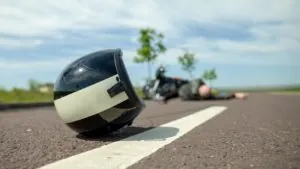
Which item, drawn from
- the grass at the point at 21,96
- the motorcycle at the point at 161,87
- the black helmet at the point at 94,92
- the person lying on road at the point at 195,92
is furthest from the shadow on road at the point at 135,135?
the motorcycle at the point at 161,87

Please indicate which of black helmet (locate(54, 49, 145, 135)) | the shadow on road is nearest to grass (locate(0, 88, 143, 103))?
the shadow on road

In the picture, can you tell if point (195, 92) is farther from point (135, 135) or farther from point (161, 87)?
point (135, 135)

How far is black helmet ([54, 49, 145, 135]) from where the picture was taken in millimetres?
6895

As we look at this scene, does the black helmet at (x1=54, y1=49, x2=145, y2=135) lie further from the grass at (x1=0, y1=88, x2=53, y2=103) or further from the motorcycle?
the motorcycle

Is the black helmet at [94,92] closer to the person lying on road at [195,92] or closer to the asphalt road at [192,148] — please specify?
the asphalt road at [192,148]

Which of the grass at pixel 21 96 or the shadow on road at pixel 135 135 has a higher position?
the shadow on road at pixel 135 135

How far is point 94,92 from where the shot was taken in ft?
22.6

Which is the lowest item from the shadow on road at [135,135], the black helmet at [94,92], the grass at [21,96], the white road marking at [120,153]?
the grass at [21,96]

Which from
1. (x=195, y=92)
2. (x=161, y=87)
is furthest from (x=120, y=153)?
(x=161, y=87)

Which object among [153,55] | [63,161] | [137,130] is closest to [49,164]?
[63,161]

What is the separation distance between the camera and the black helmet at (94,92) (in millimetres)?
6895

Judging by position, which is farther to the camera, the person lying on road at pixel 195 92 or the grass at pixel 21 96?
the person lying on road at pixel 195 92

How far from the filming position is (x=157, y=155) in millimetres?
5508

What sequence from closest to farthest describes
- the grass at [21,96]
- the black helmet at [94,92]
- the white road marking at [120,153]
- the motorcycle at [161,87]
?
1. the white road marking at [120,153]
2. the black helmet at [94,92]
3. the grass at [21,96]
4. the motorcycle at [161,87]
